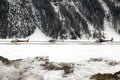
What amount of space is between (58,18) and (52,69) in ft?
145

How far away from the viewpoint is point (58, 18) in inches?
2501

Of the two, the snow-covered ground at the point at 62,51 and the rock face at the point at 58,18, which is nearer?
the snow-covered ground at the point at 62,51

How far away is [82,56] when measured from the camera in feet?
80.4

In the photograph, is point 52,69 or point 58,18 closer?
point 52,69

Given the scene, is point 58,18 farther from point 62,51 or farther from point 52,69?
point 52,69

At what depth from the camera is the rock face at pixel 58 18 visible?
60.2 meters

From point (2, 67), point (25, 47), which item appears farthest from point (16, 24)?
point (2, 67)

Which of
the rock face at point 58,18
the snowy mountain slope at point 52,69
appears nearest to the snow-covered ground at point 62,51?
the snowy mountain slope at point 52,69

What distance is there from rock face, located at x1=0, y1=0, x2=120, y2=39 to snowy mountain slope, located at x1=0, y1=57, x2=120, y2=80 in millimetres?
37362

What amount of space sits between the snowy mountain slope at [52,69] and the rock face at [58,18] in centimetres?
3736

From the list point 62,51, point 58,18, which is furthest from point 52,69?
point 58,18

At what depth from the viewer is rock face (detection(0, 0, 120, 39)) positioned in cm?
6019

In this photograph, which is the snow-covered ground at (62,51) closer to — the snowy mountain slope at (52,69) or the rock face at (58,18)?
the snowy mountain slope at (52,69)

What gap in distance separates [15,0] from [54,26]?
35.2 ft
